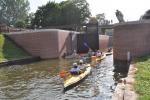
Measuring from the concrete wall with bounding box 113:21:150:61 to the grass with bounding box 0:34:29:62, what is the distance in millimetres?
15664

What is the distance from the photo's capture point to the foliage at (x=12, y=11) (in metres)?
127

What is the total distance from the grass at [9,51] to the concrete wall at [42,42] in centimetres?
167

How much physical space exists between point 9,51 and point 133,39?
19.9 metres

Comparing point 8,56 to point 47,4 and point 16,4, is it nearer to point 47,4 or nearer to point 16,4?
point 47,4

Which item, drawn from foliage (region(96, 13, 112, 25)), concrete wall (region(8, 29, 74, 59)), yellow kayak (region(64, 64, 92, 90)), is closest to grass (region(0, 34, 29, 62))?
concrete wall (region(8, 29, 74, 59))

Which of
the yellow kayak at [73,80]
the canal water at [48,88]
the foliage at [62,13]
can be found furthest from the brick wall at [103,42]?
the yellow kayak at [73,80]

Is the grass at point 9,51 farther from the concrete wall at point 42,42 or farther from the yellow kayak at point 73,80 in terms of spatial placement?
the yellow kayak at point 73,80

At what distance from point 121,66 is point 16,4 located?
98.5 meters

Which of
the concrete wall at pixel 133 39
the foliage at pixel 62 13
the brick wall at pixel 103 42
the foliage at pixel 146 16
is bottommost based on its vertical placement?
the brick wall at pixel 103 42

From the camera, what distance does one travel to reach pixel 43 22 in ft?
337

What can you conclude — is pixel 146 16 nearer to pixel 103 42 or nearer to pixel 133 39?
pixel 133 39

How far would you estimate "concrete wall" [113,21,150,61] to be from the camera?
4031 centimetres

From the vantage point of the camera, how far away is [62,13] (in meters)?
101

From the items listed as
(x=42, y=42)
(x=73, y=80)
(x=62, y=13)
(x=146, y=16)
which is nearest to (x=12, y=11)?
(x=62, y=13)
